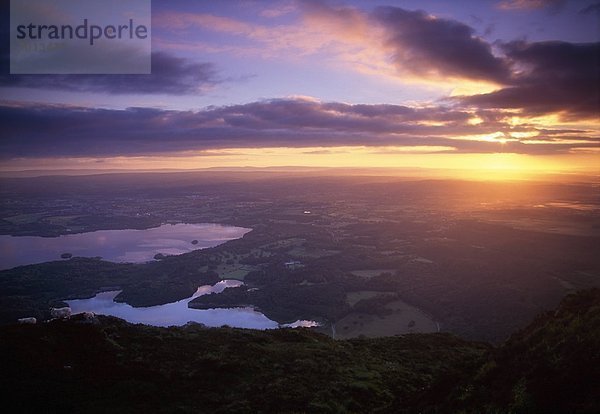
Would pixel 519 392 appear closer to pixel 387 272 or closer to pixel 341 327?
pixel 341 327

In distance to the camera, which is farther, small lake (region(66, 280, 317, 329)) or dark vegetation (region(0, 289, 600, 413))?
small lake (region(66, 280, 317, 329))

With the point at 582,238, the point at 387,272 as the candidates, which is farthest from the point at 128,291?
the point at 582,238

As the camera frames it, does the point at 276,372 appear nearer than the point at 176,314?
Yes

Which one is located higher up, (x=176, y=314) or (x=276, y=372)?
(x=276, y=372)

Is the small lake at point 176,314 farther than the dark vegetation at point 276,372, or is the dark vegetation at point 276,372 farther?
the small lake at point 176,314
